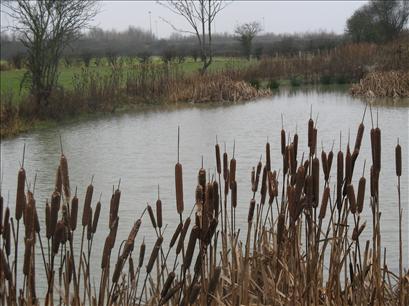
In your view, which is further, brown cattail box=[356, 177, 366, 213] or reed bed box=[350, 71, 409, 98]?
reed bed box=[350, 71, 409, 98]

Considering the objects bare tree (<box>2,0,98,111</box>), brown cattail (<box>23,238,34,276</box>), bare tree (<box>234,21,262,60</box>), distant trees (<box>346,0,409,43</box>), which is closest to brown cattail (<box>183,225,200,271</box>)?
brown cattail (<box>23,238,34,276</box>)

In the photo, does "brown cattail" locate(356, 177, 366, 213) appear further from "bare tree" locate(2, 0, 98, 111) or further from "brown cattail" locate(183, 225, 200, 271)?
"bare tree" locate(2, 0, 98, 111)

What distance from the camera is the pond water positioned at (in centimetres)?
655

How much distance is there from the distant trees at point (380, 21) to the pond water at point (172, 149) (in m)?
10.8

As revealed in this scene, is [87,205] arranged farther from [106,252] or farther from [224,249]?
[224,249]

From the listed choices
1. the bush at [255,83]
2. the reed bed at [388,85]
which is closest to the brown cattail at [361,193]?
the reed bed at [388,85]

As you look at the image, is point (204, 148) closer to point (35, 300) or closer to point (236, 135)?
point (236, 135)

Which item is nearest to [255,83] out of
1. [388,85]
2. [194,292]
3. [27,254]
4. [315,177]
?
[388,85]

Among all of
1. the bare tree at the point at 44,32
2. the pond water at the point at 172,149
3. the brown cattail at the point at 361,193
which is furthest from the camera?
the bare tree at the point at 44,32

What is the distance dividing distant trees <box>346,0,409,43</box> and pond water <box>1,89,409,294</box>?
10.8m

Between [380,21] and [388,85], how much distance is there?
45.9 ft

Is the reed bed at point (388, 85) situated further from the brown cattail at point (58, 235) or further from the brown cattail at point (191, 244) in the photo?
the brown cattail at point (58, 235)

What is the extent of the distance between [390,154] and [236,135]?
11.8 ft

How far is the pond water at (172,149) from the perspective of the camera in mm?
6547
